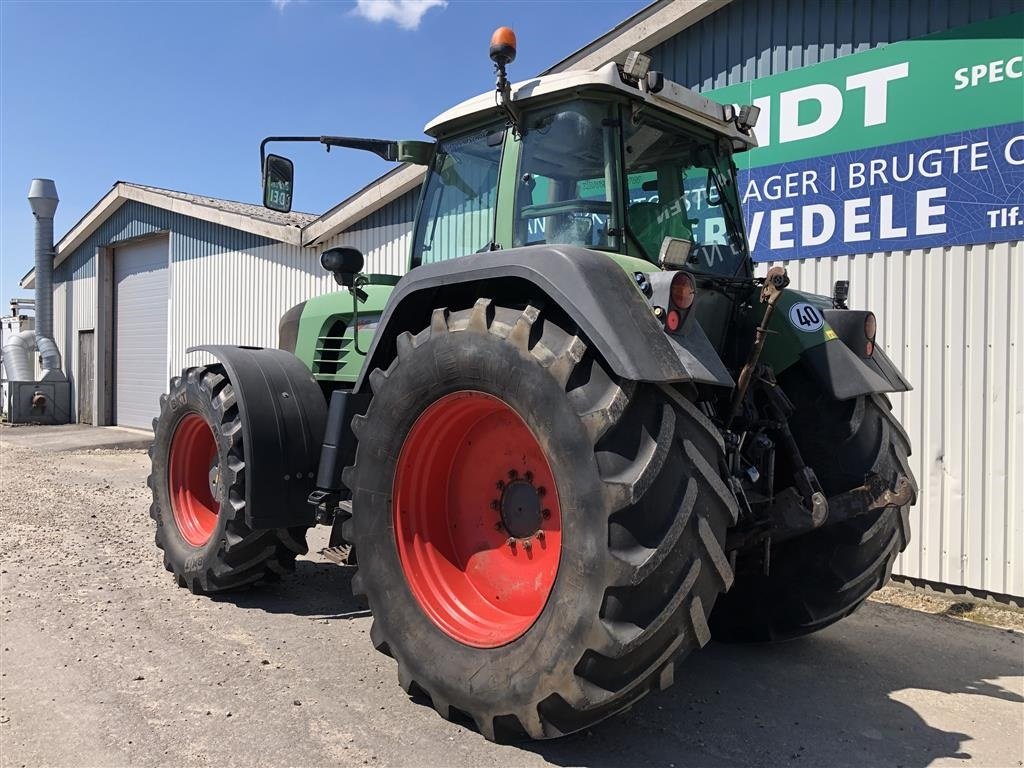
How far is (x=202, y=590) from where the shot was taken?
15.7 feet

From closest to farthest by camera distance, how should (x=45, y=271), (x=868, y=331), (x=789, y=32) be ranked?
(x=868, y=331) → (x=789, y=32) → (x=45, y=271)

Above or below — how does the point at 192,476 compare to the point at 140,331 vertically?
below

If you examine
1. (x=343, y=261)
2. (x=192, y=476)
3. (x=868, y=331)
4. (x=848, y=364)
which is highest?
(x=343, y=261)

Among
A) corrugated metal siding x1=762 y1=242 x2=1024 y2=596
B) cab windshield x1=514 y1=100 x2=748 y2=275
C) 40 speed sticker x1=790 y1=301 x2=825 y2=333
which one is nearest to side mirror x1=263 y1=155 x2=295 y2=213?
cab windshield x1=514 y1=100 x2=748 y2=275

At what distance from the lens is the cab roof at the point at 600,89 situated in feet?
10.8

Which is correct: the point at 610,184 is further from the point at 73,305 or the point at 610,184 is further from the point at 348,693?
the point at 73,305

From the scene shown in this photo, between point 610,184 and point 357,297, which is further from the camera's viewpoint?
point 357,297

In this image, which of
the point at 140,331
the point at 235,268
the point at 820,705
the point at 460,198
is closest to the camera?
the point at 820,705

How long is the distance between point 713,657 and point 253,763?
225 centimetres

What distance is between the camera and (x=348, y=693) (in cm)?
339

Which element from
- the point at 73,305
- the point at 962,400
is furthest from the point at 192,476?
the point at 73,305

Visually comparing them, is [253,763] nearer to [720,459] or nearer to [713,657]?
[720,459]

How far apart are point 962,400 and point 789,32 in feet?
10.1

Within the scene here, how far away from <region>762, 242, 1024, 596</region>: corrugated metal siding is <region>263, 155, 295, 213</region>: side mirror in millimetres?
4077
